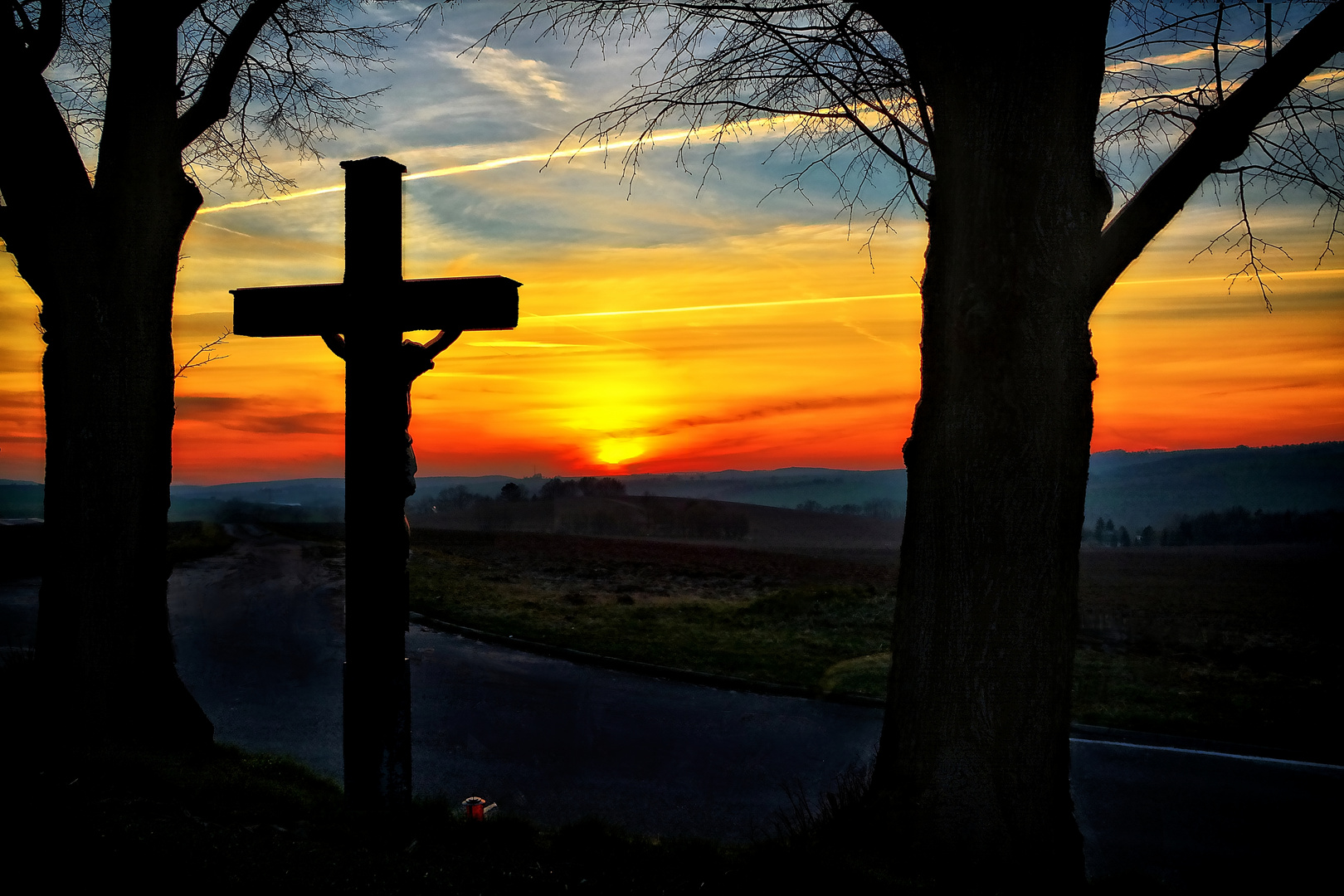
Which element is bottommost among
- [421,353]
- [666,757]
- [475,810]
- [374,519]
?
[666,757]

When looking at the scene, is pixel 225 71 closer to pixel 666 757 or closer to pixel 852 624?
pixel 666 757

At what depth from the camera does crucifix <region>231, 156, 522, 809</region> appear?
5043 millimetres

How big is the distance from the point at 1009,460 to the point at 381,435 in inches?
133

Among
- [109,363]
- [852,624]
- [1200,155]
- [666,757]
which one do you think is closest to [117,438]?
[109,363]

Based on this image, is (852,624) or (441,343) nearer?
(441,343)

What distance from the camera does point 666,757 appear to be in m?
7.74

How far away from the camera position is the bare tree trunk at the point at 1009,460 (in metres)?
4.59

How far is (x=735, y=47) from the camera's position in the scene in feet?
22.0

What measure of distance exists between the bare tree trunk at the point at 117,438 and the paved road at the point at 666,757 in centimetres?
162

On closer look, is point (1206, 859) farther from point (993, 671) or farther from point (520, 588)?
point (520, 588)

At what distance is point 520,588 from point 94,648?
14.3 m

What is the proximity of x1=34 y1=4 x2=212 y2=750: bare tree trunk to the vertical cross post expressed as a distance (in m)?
2.20

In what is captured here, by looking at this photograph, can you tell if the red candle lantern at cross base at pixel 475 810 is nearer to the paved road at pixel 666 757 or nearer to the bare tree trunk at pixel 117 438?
the paved road at pixel 666 757

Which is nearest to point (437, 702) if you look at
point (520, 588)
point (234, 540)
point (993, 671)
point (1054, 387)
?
point (993, 671)
